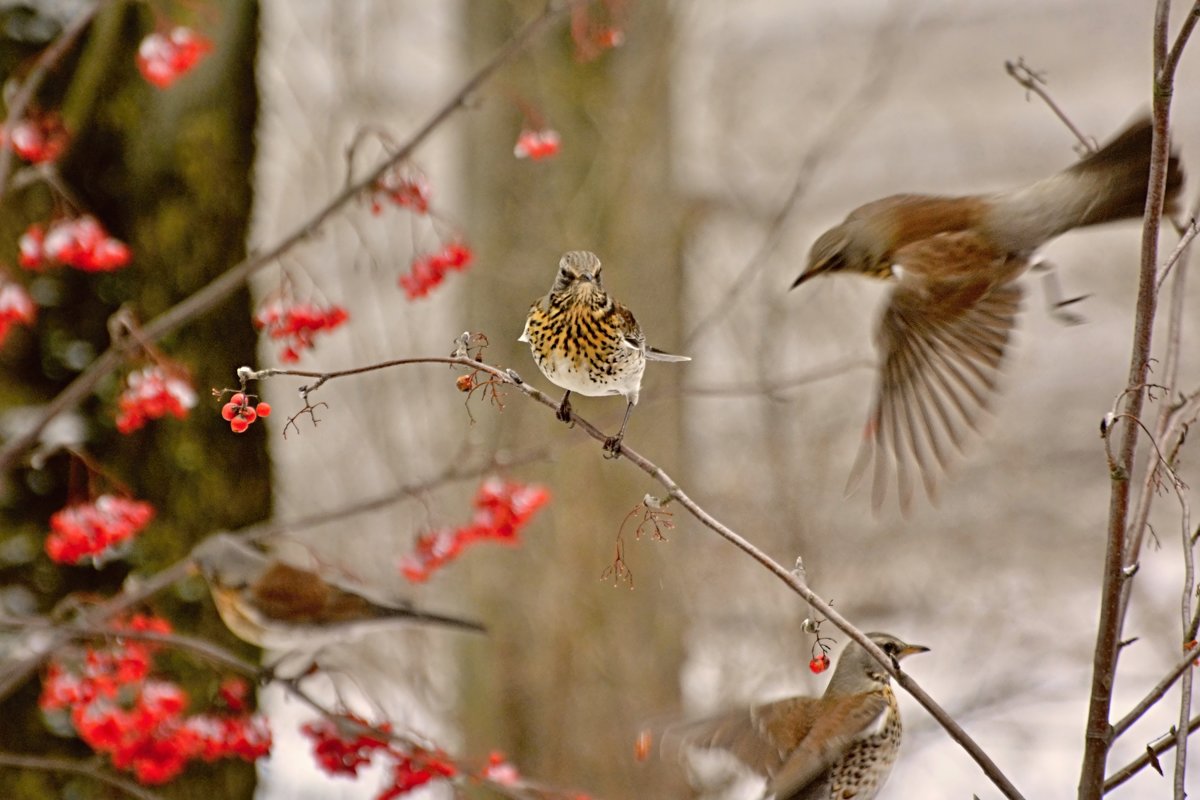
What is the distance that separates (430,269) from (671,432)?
158cm

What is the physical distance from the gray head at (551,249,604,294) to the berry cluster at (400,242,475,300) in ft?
3.65

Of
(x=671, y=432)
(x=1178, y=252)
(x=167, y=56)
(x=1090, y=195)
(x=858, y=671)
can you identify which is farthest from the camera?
(x=671, y=432)

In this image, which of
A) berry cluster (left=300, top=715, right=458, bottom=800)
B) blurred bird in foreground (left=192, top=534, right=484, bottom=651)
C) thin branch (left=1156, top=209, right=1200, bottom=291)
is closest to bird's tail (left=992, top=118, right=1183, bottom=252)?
thin branch (left=1156, top=209, right=1200, bottom=291)

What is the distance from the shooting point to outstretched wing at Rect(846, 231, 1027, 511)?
5.03 feet

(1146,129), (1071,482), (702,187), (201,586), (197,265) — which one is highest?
(702,187)

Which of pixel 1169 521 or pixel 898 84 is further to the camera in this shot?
pixel 898 84

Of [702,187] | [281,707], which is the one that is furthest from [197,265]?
[281,707]

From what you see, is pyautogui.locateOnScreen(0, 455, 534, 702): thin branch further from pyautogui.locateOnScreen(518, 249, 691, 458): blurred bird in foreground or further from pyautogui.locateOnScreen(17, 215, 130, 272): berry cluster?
pyautogui.locateOnScreen(518, 249, 691, 458): blurred bird in foreground

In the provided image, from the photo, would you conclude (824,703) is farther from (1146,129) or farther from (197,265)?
(197,265)

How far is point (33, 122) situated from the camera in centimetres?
240

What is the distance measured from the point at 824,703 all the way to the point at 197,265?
80.7 inches

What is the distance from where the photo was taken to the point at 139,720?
2221mm

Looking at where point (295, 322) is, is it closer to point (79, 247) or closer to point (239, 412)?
point (79, 247)

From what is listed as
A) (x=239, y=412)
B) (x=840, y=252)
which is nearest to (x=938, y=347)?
(x=840, y=252)
